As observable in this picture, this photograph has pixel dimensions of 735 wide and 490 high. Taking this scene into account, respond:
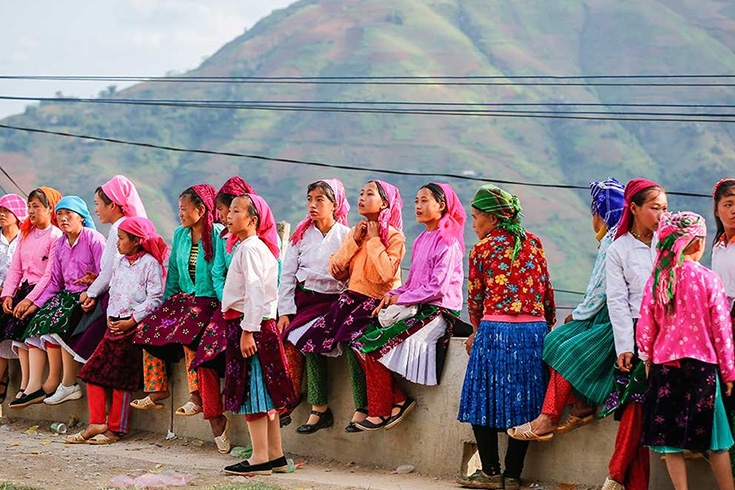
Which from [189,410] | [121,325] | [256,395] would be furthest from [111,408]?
[256,395]

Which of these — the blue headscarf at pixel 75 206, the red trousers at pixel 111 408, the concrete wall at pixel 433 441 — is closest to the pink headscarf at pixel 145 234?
the blue headscarf at pixel 75 206

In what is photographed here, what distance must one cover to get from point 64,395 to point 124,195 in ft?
5.17

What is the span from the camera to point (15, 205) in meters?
9.41

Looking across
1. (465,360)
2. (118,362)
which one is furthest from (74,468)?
(465,360)

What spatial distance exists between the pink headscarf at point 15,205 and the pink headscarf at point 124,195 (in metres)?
1.33

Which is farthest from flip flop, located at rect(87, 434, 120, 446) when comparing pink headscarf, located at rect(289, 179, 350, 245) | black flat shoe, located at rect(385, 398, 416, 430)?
black flat shoe, located at rect(385, 398, 416, 430)

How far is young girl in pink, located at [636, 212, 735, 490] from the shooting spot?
17.0 feet

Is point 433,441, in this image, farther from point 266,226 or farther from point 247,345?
point 266,226

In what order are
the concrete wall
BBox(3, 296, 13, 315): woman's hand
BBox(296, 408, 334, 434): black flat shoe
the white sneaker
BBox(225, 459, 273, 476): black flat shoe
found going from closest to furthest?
the concrete wall → BBox(225, 459, 273, 476): black flat shoe → BBox(296, 408, 334, 434): black flat shoe → the white sneaker → BBox(3, 296, 13, 315): woman's hand

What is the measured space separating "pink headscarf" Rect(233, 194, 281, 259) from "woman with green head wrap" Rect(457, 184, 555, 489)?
Result: 3.99 feet

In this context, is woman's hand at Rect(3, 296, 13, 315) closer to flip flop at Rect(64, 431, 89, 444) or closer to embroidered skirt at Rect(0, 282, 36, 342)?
embroidered skirt at Rect(0, 282, 36, 342)

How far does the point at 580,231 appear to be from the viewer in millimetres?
92062

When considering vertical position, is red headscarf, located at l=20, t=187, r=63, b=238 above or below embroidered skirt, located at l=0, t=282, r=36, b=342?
above

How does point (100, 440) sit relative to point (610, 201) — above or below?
below
